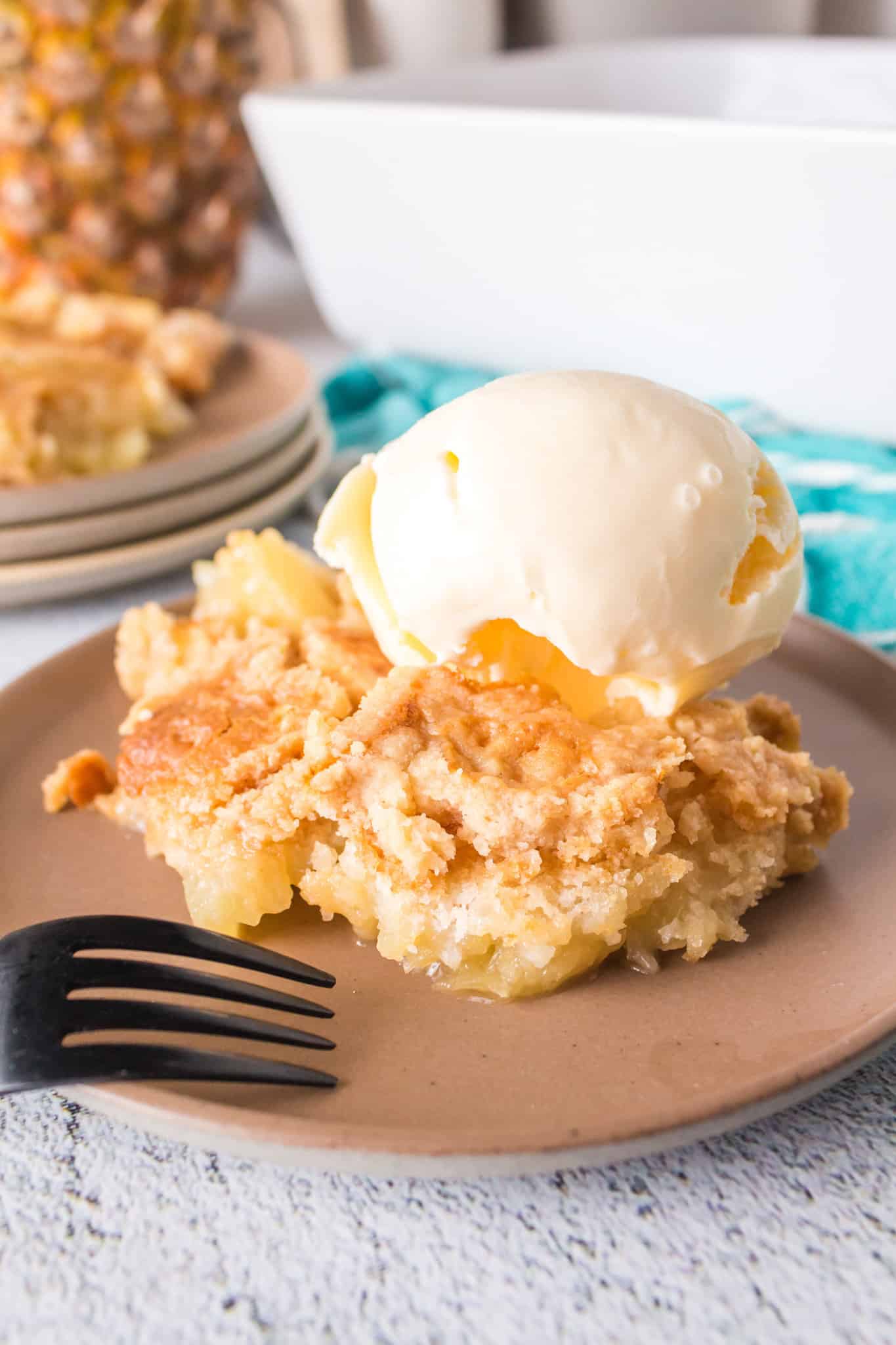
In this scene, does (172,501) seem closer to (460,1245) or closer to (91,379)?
(91,379)

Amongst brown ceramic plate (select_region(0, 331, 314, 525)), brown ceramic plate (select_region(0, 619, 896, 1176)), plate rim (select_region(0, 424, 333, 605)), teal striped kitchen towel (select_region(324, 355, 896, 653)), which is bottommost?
plate rim (select_region(0, 424, 333, 605))

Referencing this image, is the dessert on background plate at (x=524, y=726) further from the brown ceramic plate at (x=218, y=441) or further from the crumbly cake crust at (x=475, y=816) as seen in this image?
the brown ceramic plate at (x=218, y=441)

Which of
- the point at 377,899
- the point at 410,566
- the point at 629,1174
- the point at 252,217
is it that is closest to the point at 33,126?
the point at 252,217

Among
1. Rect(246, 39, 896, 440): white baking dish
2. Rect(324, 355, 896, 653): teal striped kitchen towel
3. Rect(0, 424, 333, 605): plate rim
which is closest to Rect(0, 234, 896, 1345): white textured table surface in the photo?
Rect(324, 355, 896, 653): teal striped kitchen towel

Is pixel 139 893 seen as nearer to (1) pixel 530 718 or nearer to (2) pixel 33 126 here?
(1) pixel 530 718

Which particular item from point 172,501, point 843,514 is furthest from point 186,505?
point 843,514

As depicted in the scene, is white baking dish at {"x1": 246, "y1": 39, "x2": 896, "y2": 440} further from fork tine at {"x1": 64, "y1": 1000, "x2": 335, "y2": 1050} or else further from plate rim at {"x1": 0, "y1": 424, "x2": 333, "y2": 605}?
fork tine at {"x1": 64, "y1": 1000, "x2": 335, "y2": 1050}
